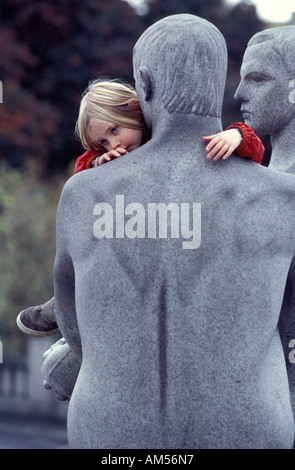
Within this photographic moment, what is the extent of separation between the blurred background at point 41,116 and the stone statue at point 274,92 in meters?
8.11

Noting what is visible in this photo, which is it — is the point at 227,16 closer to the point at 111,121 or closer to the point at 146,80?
the point at 111,121

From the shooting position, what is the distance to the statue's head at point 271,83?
422 centimetres

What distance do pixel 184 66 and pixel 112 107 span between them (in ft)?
1.53

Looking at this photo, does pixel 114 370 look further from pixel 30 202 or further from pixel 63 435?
pixel 30 202

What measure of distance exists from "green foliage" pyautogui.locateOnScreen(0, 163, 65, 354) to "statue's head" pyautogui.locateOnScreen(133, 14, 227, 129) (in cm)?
1031

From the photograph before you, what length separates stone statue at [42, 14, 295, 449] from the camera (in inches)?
134

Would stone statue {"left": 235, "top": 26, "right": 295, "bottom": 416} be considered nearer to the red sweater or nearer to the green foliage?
the red sweater

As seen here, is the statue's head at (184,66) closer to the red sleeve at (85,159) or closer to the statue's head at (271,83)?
the red sleeve at (85,159)

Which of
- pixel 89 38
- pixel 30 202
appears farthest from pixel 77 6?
pixel 30 202

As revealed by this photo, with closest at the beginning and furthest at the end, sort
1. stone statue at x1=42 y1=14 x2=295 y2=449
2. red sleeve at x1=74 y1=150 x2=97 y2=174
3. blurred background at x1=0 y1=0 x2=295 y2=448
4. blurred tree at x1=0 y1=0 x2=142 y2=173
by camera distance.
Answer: stone statue at x1=42 y1=14 x2=295 y2=449 → red sleeve at x1=74 y1=150 x2=97 y2=174 → blurred background at x1=0 y1=0 x2=295 y2=448 → blurred tree at x1=0 y1=0 x2=142 y2=173

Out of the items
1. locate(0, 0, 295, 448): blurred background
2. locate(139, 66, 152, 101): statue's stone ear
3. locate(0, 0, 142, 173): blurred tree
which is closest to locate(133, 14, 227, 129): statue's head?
locate(139, 66, 152, 101): statue's stone ear

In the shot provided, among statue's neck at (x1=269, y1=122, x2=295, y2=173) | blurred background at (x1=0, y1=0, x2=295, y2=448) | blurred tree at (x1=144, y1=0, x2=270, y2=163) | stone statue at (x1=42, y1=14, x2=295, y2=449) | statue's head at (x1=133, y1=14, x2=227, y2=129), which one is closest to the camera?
stone statue at (x1=42, y1=14, x2=295, y2=449)

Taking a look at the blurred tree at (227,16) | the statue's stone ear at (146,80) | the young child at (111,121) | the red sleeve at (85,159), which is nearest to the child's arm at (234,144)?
the statue's stone ear at (146,80)
